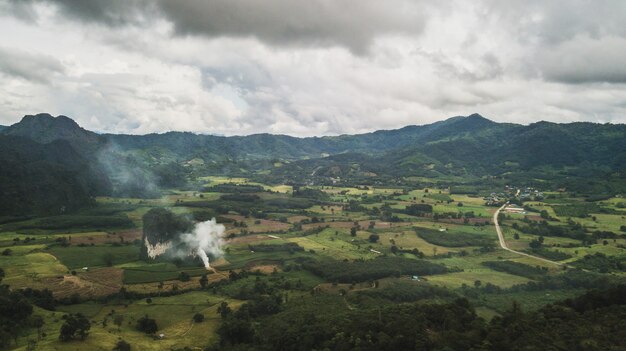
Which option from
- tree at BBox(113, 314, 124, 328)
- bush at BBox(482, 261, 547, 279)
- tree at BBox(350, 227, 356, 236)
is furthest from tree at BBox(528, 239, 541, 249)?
tree at BBox(113, 314, 124, 328)

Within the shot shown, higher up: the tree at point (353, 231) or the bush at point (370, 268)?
the tree at point (353, 231)

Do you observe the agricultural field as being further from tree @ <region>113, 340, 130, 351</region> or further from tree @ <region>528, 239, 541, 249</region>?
tree @ <region>113, 340, 130, 351</region>

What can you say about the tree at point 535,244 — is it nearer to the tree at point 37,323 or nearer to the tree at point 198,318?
the tree at point 198,318

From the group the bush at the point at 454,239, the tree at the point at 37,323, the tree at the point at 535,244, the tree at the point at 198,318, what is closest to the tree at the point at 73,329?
the tree at the point at 37,323

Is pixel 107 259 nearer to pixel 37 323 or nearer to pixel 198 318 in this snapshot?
pixel 37 323

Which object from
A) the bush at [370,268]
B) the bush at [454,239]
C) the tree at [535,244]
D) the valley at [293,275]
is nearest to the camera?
the valley at [293,275]

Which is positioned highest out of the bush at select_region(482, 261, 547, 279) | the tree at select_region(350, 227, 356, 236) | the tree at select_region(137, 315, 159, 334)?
the tree at select_region(350, 227, 356, 236)
